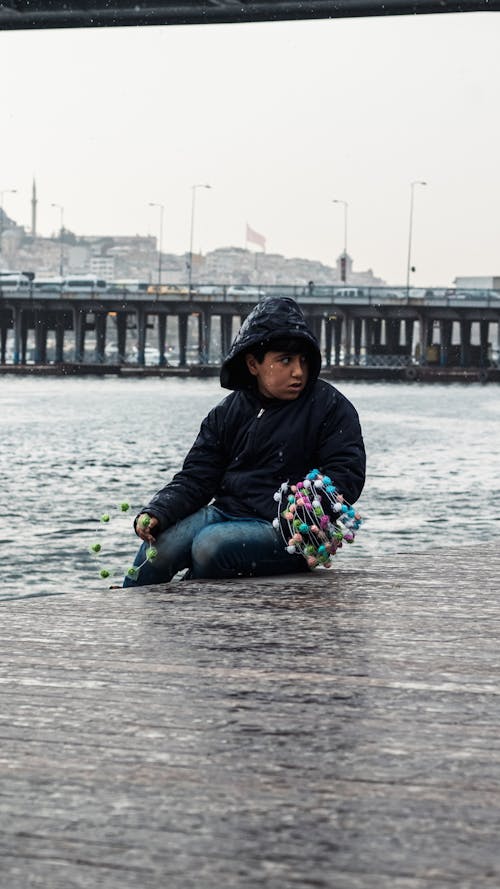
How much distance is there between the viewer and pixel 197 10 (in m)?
20.1

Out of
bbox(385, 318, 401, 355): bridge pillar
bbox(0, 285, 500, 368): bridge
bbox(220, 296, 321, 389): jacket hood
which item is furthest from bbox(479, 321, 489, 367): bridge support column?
bbox(220, 296, 321, 389): jacket hood

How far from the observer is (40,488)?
2464cm

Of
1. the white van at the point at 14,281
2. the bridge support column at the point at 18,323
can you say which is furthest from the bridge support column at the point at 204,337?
the white van at the point at 14,281

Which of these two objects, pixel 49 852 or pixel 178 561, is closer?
pixel 49 852

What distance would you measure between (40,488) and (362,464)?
1898 cm

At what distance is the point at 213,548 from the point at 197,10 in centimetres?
1534

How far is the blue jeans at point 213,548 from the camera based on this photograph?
20.0ft

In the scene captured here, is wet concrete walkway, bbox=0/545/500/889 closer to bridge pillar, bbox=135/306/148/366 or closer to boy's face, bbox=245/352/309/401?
boy's face, bbox=245/352/309/401

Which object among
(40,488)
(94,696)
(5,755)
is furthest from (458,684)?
(40,488)

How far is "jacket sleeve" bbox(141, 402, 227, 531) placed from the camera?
242 inches

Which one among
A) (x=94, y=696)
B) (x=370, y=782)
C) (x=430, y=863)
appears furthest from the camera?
(x=94, y=696)

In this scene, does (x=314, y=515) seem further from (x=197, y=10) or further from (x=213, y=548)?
(x=197, y=10)

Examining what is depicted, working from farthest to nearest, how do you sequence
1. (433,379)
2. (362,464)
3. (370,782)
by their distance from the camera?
1. (433,379)
2. (362,464)
3. (370,782)

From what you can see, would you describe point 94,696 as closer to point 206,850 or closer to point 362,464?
point 206,850
